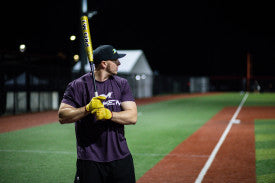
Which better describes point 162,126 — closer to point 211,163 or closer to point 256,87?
point 211,163

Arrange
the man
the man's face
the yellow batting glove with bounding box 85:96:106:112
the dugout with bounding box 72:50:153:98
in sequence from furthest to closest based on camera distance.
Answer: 1. the dugout with bounding box 72:50:153:98
2. the man's face
3. the man
4. the yellow batting glove with bounding box 85:96:106:112

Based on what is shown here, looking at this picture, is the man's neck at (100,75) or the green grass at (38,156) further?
the green grass at (38,156)

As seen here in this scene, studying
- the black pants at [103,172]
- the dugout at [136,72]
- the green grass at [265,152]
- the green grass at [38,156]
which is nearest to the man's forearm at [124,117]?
the black pants at [103,172]

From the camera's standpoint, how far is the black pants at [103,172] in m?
3.73

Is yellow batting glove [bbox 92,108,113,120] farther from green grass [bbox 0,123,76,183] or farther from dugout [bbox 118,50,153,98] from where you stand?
dugout [bbox 118,50,153,98]

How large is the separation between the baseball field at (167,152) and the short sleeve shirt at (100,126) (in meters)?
3.45

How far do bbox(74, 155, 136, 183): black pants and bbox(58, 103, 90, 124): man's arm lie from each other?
448mm

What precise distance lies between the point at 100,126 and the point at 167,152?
6330 mm

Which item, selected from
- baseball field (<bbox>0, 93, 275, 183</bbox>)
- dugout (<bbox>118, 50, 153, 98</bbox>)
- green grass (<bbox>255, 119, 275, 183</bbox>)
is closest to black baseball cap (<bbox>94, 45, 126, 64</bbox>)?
baseball field (<bbox>0, 93, 275, 183</bbox>)

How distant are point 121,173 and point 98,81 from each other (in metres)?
0.94

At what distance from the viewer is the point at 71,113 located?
366 cm

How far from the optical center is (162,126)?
15.5m

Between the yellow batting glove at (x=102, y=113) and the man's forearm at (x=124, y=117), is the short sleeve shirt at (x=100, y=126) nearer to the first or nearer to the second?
the man's forearm at (x=124, y=117)

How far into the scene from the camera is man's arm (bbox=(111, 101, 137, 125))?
3693 millimetres
